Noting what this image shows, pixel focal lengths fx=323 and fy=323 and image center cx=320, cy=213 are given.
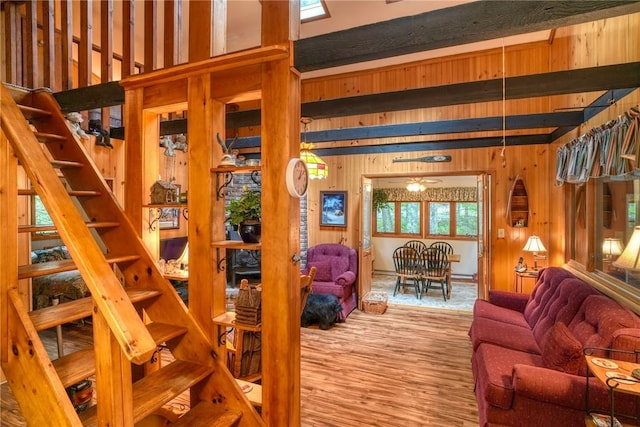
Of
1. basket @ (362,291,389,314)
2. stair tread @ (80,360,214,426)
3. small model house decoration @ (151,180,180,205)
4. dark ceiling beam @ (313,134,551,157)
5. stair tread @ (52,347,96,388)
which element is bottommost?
basket @ (362,291,389,314)

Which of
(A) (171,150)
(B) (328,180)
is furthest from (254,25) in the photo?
(B) (328,180)

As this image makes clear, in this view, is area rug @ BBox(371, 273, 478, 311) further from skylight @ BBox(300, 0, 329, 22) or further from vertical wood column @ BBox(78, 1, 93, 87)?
vertical wood column @ BBox(78, 1, 93, 87)

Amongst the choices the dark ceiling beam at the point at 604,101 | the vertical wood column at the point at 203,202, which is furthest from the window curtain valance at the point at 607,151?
the vertical wood column at the point at 203,202

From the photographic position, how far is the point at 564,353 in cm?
215

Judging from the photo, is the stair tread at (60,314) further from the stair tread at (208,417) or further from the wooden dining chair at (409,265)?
the wooden dining chair at (409,265)

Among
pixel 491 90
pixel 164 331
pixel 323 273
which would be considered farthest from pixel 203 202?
pixel 323 273

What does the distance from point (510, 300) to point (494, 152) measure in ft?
7.64

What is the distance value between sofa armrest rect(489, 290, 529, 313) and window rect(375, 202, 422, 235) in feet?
14.6

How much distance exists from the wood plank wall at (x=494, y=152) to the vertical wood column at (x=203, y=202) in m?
3.88

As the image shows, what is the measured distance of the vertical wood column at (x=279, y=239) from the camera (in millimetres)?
1830

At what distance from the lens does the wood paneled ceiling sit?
138 cm

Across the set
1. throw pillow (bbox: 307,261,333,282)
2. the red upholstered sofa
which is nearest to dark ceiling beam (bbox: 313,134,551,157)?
throw pillow (bbox: 307,261,333,282)

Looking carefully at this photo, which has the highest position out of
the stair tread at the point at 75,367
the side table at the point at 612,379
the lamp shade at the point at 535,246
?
the lamp shade at the point at 535,246

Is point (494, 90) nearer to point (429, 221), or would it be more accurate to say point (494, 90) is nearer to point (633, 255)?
point (633, 255)
